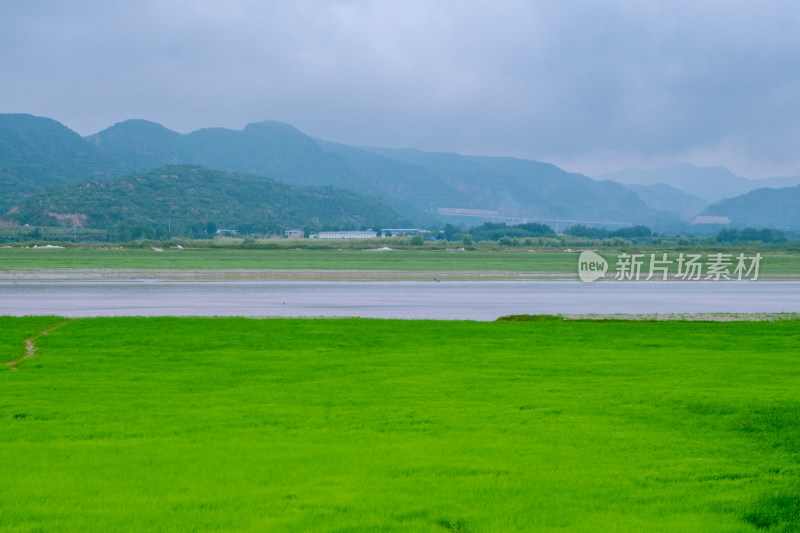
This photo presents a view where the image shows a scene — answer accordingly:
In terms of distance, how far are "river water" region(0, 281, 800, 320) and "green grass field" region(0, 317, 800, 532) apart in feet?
50.2

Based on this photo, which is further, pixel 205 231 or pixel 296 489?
pixel 205 231

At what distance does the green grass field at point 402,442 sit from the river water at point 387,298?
15.3m

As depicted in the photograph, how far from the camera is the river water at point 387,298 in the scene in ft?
105

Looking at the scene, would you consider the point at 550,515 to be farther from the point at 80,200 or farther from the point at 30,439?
the point at 80,200

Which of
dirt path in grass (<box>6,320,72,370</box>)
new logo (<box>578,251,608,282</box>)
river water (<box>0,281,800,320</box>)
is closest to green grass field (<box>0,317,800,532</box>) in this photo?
dirt path in grass (<box>6,320,72,370</box>)

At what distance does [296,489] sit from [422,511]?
46.8 inches

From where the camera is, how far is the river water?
105 feet

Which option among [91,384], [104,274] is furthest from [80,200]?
[91,384]

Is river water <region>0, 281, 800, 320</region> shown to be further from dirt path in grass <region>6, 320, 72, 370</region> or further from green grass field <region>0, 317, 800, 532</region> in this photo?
green grass field <region>0, 317, 800, 532</region>

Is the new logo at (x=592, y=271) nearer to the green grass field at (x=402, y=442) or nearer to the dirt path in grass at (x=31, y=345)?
the dirt path in grass at (x=31, y=345)

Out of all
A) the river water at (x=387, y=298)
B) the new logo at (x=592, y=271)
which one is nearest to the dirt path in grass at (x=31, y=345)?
the river water at (x=387, y=298)

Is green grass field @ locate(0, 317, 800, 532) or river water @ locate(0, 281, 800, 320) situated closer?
green grass field @ locate(0, 317, 800, 532)

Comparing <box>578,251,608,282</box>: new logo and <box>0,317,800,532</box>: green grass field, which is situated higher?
<box>578,251,608,282</box>: new logo

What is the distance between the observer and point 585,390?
38.0 ft
